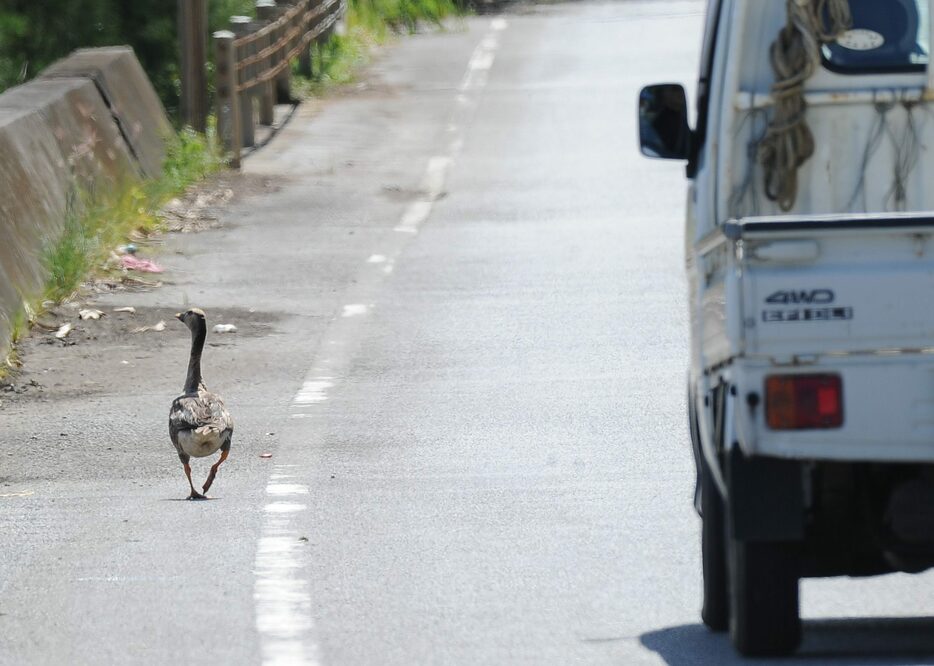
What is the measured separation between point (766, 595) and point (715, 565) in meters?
0.58

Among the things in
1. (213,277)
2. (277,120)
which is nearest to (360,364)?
(213,277)

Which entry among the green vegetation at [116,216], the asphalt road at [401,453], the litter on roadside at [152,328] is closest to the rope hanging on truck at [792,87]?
the asphalt road at [401,453]

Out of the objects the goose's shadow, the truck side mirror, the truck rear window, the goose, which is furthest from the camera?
the goose

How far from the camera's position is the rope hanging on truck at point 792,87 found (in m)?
6.91

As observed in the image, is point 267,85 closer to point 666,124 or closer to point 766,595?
point 666,124

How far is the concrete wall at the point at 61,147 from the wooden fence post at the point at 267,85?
4.05 meters

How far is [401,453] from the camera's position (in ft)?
32.5

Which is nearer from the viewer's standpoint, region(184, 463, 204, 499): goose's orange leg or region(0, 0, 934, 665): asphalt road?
region(0, 0, 934, 665): asphalt road

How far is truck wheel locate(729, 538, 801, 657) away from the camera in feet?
20.4

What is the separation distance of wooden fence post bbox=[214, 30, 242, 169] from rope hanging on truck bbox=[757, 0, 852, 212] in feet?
47.2

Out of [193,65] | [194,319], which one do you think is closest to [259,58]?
[193,65]

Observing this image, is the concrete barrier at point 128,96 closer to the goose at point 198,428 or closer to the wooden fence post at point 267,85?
the wooden fence post at point 267,85

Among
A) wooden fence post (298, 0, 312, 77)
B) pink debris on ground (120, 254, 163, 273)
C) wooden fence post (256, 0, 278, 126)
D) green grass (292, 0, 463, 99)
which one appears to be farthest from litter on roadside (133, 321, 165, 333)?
wooden fence post (298, 0, 312, 77)

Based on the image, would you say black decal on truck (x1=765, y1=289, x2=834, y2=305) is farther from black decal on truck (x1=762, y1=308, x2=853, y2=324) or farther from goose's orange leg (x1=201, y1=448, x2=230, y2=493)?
goose's orange leg (x1=201, y1=448, x2=230, y2=493)
